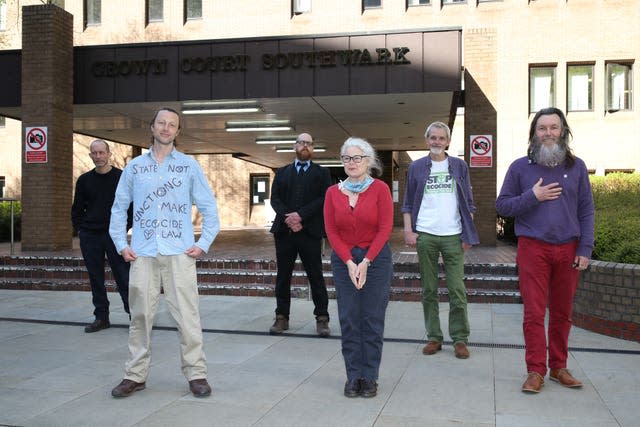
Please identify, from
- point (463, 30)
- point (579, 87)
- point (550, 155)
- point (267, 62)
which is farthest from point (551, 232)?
point (579, 87)

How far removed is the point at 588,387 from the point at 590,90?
21484 millimetres

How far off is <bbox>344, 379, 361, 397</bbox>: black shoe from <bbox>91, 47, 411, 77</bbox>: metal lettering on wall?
28.1ft

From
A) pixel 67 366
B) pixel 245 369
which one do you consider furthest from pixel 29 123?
pixel 245 369

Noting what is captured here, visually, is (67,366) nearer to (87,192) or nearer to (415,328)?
(87,192)

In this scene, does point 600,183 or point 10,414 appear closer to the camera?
point 10,414

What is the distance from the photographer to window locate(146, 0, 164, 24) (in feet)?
86.6

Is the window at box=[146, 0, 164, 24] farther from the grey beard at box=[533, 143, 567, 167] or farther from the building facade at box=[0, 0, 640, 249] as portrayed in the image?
the grey beard at box=[533, 143, 567, 167]

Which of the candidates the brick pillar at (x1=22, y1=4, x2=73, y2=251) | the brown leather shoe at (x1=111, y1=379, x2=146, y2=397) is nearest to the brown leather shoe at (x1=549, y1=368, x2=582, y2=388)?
the brown leather shoe at (x1=111, y1=379, x2=146, y2=397)

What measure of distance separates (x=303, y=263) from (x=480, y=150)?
25.2 ft

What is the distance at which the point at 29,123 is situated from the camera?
12875 mm

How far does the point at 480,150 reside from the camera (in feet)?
43.0

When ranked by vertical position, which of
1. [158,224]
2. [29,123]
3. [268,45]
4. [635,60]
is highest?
[635,60]

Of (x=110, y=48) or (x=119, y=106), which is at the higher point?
(x=110, y=48)

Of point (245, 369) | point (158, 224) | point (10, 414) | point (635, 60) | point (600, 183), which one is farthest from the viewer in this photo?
point (635, 60)
